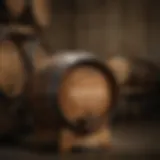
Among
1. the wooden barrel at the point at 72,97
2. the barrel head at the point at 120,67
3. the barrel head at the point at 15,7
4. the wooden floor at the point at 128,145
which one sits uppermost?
the barrel head at the point at 15,7

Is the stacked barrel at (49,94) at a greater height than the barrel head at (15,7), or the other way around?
the barrel head at (15,7)

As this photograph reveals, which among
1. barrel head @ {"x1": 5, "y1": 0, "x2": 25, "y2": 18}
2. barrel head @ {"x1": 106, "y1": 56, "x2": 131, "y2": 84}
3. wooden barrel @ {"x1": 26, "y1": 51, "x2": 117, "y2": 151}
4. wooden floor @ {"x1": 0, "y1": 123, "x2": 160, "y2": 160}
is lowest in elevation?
wooden floor @ {"x1": 0, "y1": 123, "x2": 160, "y2": 160}

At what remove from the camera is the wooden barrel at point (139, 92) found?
132 cm

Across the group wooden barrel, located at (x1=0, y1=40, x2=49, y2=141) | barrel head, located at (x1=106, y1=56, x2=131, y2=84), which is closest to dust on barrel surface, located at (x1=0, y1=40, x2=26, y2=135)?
wooden barrel, located at (x1=0, y1=40, x2=49, y2=141)

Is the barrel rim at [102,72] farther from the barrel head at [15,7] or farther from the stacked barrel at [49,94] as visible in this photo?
the barrel head at [15,7]

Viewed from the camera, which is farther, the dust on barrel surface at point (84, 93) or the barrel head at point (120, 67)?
the barrel head at point (120, 67)

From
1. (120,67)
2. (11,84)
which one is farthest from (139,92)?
(11,84)

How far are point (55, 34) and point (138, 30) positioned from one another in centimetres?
25

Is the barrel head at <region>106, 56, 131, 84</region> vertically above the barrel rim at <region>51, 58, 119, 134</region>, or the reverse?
the barrel head at <region>106, 56, 131, 84</region>

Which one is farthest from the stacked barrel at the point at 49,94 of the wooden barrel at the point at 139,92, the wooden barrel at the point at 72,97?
the wooden barrel at the point at 139,92

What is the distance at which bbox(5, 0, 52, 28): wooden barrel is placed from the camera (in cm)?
128

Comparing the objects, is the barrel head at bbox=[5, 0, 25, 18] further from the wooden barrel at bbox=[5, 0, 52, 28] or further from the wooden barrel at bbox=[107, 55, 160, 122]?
the wooden barrel at bbox=[107, 55, 160, 122]

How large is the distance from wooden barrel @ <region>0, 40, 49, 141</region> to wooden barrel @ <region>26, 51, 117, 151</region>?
0.14 ft

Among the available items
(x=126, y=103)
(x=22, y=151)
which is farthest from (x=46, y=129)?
(x=126, y=103)
